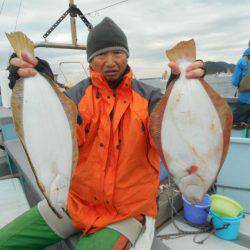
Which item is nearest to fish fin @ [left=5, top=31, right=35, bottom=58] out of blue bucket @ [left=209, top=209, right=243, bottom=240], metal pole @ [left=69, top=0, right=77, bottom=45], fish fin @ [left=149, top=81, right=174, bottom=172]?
fish fin @ [left=149, top=81, right=174, bottom=172]

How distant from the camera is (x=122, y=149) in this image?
186cm

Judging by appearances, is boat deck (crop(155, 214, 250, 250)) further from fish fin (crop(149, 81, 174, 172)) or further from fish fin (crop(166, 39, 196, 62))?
fish fin (crop(166, 39, 196, 62))

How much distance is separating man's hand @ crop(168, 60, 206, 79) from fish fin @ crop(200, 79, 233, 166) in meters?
A: 0.07

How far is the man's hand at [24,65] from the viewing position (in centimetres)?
149

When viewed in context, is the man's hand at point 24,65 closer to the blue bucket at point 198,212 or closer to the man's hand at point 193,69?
the man's hand at point 193,69

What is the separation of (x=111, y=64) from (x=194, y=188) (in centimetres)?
101

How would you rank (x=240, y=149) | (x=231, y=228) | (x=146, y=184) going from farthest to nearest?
(x=240, y=149) → (x=231, y=228) → (x=146, y=184)

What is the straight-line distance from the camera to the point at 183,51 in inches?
60.5

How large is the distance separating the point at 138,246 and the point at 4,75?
4.10 metres

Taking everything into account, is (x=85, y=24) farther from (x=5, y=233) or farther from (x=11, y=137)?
(x=5, y=233)

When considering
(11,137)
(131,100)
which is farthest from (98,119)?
(11,137)

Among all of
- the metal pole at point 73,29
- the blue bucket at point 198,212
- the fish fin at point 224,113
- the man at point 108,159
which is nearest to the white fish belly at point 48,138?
the man at point 108,159

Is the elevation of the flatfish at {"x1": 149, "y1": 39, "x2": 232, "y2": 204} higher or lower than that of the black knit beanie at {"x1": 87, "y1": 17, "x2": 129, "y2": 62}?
lower

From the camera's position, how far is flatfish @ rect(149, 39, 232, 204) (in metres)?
1.41
